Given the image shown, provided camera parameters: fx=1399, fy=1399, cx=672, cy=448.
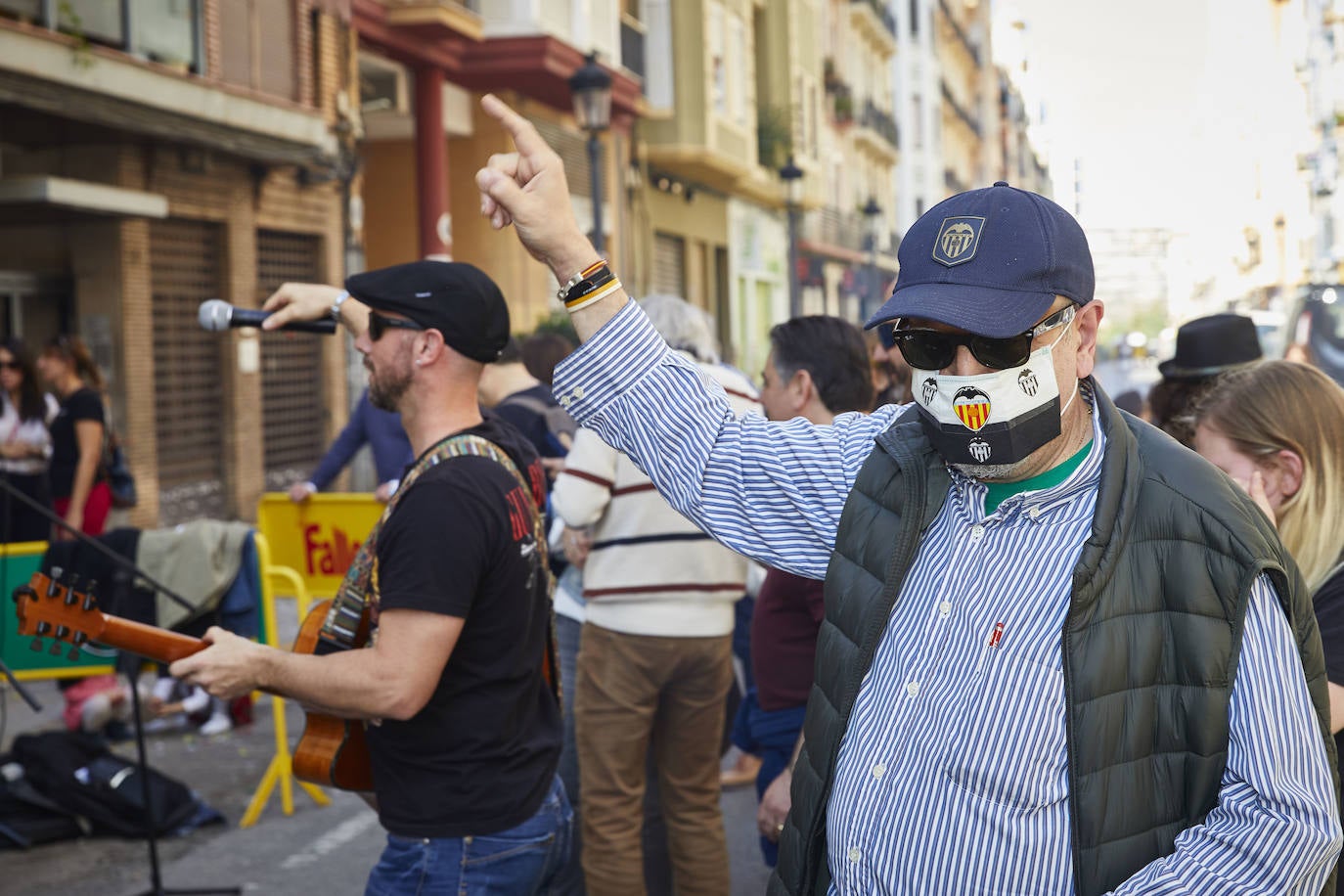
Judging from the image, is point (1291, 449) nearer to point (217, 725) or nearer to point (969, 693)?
point (969, 693)

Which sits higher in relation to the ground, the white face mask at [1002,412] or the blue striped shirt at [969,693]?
the white face mask at [1002,412]

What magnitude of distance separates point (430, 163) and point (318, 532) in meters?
10.6

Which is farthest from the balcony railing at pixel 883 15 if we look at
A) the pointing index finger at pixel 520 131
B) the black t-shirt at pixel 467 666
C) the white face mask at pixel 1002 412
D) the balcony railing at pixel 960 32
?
the white face mask at pixel 1002 412

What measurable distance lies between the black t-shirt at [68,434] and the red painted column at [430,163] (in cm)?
856

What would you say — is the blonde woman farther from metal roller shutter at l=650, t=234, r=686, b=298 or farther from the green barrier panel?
metal roller shutter at l=650, t=234, r=686, b=298

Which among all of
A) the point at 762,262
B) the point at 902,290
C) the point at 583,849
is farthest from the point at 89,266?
the point at 762,262

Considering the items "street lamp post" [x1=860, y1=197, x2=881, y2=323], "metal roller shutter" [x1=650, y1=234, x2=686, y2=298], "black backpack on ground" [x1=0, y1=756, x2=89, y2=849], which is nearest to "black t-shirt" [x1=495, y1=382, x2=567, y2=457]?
"black backpack on ground" [x1=0, y1=756, x2=89, y2=849]

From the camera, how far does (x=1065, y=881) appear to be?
1.89 m

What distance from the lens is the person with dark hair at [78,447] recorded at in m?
8.54

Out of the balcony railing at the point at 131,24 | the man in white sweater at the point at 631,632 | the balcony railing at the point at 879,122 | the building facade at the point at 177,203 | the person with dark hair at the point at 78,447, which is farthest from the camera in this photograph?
the balcony railing at the point at 879,122

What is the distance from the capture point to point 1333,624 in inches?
101

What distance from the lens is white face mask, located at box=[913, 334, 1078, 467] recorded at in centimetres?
196

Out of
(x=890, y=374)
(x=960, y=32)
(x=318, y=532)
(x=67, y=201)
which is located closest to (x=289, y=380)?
(x=67, y=201)

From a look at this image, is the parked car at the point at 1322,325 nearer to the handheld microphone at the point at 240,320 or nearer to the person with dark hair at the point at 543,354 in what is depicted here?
the person with dark hair at the point at 543,354
